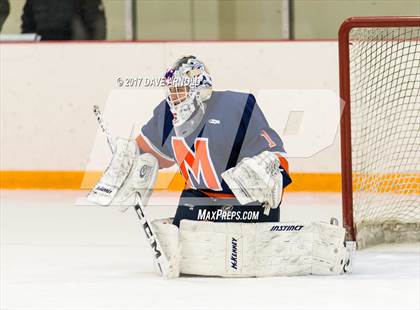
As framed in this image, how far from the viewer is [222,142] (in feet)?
12.7

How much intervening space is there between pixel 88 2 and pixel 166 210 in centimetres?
148

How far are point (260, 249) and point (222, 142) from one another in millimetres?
343

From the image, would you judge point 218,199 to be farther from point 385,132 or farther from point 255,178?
point 385,132

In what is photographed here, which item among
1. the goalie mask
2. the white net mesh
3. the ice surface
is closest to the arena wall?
the white net mesh

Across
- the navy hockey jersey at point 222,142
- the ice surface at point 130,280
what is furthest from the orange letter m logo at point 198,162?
the ice surface at point 130,280

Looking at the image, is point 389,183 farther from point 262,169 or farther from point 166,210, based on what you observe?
point 262,169

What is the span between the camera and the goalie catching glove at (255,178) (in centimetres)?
373

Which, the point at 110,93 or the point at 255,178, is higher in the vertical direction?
the point at 255,178

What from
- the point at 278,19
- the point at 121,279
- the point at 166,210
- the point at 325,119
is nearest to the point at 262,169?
the point at 121,279

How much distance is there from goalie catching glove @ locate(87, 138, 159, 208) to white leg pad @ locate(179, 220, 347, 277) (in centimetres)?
21

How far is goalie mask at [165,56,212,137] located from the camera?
3.88 metres

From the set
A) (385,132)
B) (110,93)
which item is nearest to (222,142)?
(385,132)

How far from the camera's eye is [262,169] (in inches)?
147

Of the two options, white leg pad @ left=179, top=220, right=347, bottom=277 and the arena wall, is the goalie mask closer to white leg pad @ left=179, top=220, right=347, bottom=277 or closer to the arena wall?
white leg pad @ left=179, top=220, right=347, bottom=277
